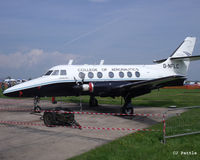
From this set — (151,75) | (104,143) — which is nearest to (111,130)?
(104,143)

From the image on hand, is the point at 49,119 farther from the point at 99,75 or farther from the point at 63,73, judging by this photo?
the point at 99,75

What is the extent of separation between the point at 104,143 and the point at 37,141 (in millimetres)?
2502

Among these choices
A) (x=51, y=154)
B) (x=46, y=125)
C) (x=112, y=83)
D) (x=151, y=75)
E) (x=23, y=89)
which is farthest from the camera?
(x=151, y=75)

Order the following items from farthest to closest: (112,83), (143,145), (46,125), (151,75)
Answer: (151,75) → (112,83) → (46,125) → (143,145)

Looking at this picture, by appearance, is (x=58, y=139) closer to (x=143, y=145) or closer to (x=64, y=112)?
(x=64, y=112)

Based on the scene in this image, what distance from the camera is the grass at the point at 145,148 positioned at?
5836mm

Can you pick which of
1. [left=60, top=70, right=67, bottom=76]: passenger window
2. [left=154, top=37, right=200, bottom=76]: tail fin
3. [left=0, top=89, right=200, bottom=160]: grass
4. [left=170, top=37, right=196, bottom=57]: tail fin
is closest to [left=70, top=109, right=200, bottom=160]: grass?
[left=0, top=89, right=200, bottom=160]: grass

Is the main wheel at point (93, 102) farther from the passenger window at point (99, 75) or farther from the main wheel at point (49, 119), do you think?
the main wheel at point (49, 119)

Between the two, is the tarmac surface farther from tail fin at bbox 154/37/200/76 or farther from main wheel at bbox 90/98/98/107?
tail fin at bbox 154/37/200/76

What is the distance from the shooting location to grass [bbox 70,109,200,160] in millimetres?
5836

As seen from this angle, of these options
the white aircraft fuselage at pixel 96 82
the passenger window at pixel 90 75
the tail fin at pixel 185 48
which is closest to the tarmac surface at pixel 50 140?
the white aircraft fuselage at pixel 96 82

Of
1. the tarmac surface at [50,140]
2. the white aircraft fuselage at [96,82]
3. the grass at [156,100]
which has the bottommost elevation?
the tarmac surface at [50,140]

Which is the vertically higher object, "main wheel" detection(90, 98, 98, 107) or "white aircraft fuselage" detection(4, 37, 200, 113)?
"white aircraft fuselage" detection(4, 37, 200, 113)

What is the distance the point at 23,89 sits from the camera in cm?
1309
